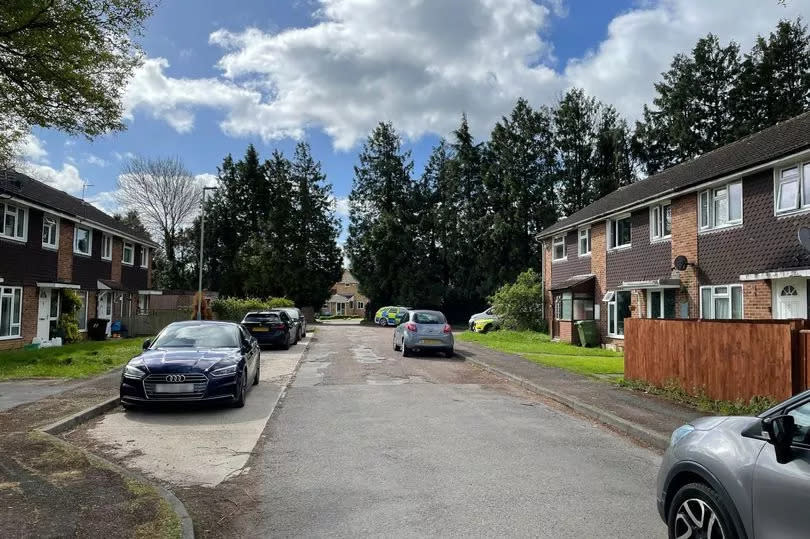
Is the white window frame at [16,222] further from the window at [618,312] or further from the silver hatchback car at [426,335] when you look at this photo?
the window at [618,312]

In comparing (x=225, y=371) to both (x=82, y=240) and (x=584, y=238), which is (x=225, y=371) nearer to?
(x=584, y=238)

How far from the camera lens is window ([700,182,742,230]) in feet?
52.1

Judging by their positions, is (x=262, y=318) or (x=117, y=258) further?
(x=117, y=258)

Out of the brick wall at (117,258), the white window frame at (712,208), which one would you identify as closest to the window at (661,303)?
the white window frame at (712,208)

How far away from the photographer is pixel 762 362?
29.3ft

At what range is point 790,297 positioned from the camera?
1380 centimetres

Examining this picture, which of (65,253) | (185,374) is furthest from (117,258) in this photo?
(185,374)

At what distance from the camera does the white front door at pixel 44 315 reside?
2223cm

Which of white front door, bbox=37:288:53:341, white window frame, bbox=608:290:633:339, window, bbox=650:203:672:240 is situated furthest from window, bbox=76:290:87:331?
window, bbox=650:203:672:240

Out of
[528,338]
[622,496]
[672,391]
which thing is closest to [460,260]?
[528,338]

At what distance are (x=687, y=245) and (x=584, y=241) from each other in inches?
316

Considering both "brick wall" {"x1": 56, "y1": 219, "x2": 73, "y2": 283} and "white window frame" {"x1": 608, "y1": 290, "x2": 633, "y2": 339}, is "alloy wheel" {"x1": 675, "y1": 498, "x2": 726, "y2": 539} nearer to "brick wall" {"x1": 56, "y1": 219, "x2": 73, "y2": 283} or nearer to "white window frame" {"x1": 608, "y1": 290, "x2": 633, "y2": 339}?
"white window frame" {"x1": 608, "y1": 290, "x2": 633, "y2": 339}

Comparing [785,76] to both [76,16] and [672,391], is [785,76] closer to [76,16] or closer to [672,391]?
[672,391]

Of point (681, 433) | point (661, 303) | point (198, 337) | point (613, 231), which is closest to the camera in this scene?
point (681, 433)
